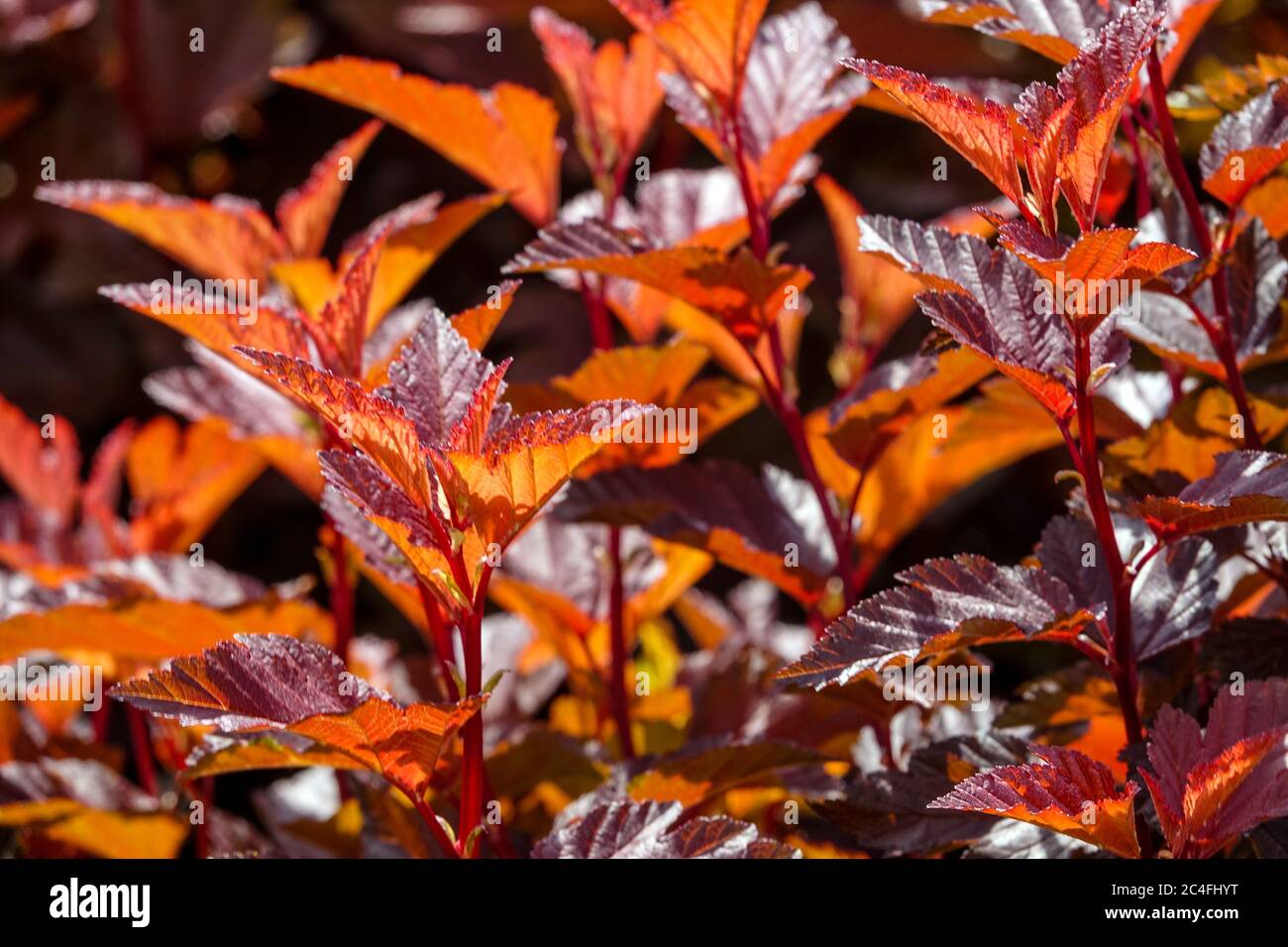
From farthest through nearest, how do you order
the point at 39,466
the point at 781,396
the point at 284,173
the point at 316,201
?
the point at 284,173, the point at 39,466, the point at 316,201, the point at 781,396

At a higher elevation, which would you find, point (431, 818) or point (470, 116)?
point (470, 116)

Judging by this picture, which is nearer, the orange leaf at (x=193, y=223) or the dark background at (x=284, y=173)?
the orange leaf at (x=193, y=223)

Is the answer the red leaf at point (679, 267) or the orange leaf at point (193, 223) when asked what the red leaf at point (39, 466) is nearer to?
the orange leaf at point (193, 223)

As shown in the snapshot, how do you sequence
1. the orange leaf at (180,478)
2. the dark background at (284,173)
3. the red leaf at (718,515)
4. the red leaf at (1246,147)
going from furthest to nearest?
the dark background at (284,173) → the orange leaf at (180,478) → the red leaf at (718,515) → the red leaf at (1246,147)

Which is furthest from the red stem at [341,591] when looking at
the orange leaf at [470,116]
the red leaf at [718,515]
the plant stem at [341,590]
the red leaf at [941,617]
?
the red leaf at [941,617]

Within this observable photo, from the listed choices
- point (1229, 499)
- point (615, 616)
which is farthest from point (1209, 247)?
point (615, 616)

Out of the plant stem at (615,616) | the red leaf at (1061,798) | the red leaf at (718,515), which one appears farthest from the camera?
the plant stem at (615,616)

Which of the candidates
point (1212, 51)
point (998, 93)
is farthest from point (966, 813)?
point (1212, 51)

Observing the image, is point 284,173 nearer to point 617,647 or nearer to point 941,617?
point 617,647

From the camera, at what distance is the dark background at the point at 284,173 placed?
1.75 meters

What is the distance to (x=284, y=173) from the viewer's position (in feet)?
6.04

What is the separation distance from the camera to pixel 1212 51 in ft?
6.19

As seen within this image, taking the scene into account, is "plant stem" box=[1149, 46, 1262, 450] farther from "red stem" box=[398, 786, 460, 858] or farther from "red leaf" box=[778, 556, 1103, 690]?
"red stem" box=[398, 786, 460, 858]

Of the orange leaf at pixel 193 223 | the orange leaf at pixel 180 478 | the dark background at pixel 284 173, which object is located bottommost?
the orange leaf at pixel 180 478
